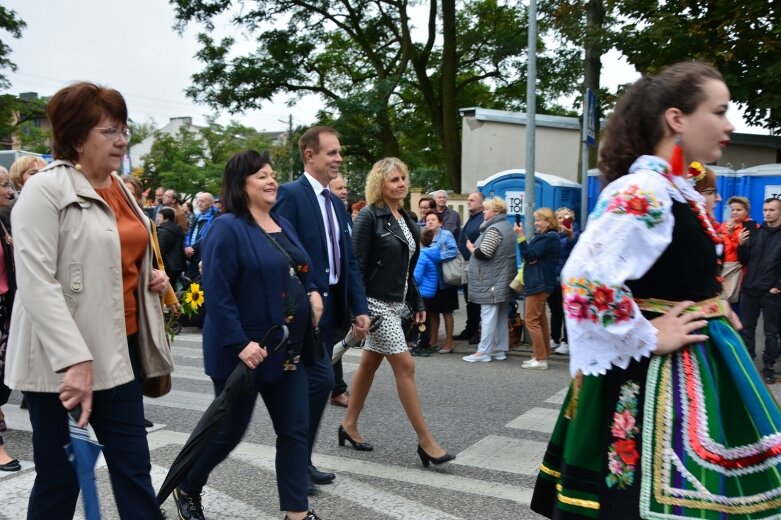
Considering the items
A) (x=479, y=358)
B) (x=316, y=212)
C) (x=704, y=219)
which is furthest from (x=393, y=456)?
(x=479, y=358)

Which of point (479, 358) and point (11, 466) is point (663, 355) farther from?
point (479, 358)

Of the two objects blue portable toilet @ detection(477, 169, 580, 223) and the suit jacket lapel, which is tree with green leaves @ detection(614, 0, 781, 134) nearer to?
blue portable toilet @ detection(477, 169, 580, 223)

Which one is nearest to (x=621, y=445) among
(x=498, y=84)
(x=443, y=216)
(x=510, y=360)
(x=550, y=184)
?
(x=510, y=360)

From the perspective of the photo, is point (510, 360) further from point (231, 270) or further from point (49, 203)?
point (49, 203)

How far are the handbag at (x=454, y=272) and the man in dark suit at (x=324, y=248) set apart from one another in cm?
505

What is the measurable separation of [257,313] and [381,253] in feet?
5.39

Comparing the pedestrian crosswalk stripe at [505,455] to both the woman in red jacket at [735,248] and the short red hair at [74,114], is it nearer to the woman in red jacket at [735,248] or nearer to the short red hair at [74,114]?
the short red hair at [74,114]

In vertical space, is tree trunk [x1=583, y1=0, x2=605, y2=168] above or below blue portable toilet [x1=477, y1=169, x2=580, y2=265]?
above

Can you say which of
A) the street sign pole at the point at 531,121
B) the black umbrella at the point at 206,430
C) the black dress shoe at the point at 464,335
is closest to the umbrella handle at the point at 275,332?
the black umbrella at the point at 206,430

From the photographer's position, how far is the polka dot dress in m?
4.82

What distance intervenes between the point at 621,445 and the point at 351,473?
8.95 ft

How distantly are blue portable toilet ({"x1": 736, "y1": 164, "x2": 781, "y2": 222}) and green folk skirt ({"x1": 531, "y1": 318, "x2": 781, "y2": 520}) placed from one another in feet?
34.7

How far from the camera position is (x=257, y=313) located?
3.50m

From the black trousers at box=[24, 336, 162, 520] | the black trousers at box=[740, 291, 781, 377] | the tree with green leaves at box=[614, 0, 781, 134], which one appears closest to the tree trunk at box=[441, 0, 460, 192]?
the tree with green leaves at box=[614, 0, 781, 134]
